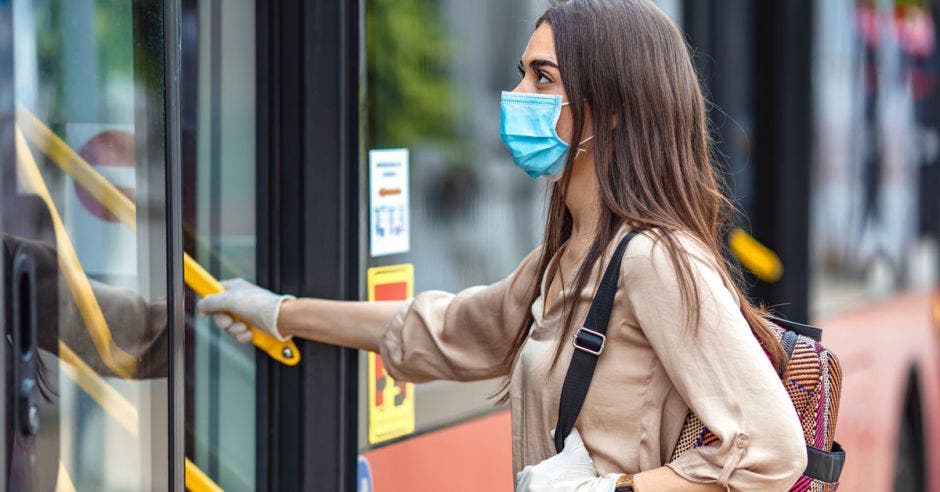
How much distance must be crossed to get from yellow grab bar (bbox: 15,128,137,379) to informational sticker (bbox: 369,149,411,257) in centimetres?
70

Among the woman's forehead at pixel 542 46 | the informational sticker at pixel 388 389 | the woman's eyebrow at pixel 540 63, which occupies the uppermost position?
the woman's forehead at pixel 542 46

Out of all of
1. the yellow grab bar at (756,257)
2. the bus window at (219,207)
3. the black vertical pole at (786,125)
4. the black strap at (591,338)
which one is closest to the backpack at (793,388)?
the black strap at (591,338)

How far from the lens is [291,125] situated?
2.40 meters

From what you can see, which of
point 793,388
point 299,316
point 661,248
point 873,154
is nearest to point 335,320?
point 299,316

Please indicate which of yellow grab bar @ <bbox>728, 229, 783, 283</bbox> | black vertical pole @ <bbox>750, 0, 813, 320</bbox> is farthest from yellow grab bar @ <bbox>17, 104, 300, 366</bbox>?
black vertical pole @ <bbox>750, 0, 813, 320</bbox>

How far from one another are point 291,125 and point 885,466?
3208mm

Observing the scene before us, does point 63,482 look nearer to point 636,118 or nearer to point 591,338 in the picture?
point 591,338

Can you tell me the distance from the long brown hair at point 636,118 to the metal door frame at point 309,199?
0.61 metres

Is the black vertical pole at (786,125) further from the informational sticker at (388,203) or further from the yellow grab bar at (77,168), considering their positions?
the yellow grab bar at (77,168)

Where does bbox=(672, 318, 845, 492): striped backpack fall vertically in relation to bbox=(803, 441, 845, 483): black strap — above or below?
above

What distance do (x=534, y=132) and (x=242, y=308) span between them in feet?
2.25

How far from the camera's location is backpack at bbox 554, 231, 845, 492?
1.81 metres

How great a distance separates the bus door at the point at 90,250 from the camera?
1686 millimetres

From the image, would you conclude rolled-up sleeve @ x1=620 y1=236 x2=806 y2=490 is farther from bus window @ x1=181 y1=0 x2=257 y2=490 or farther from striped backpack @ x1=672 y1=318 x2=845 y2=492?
bus window @ x1=181 y1=0 x2=257 y2=490
